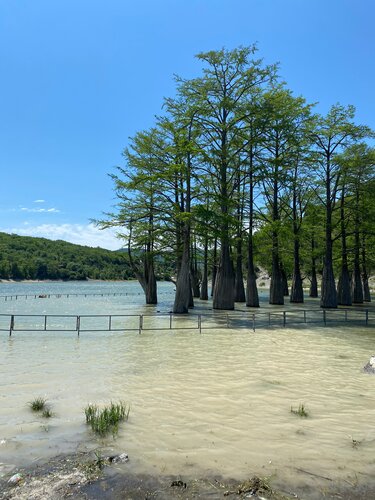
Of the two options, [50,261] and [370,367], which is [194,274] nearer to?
[370,367]

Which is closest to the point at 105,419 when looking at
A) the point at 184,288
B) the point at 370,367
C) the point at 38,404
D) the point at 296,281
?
the point at 38,404

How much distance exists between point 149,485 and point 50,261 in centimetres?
16042

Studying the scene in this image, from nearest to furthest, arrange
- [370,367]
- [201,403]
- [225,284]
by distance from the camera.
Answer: [201,403], [370,367], [225,284]

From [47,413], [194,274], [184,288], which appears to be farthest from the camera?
[194,274]

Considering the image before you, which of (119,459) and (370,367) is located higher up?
(370,367)

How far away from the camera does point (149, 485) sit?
5.08 m

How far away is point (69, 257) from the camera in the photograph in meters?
176

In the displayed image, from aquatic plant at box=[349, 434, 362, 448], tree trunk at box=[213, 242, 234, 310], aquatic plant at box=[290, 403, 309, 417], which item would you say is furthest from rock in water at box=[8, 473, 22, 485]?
tree trunk at box=[213, 242, 234, 310]

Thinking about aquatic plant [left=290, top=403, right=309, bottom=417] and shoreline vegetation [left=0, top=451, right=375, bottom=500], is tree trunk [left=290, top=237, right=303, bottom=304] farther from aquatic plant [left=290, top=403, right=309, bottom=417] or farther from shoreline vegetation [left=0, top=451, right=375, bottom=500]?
shoreline vegetation [left=0, top=451, right=375, bottom=500]

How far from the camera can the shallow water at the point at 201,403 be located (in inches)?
235

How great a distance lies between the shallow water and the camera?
5.97m

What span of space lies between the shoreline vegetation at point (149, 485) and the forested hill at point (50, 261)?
138 metres

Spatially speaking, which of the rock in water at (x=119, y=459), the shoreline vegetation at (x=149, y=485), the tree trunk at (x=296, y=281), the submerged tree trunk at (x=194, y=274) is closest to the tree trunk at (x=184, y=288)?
the submerged tree trunk at (x=194, y=274)

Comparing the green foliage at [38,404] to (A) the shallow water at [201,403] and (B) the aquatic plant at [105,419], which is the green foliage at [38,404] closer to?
(A) the shallow water at [201,403]
